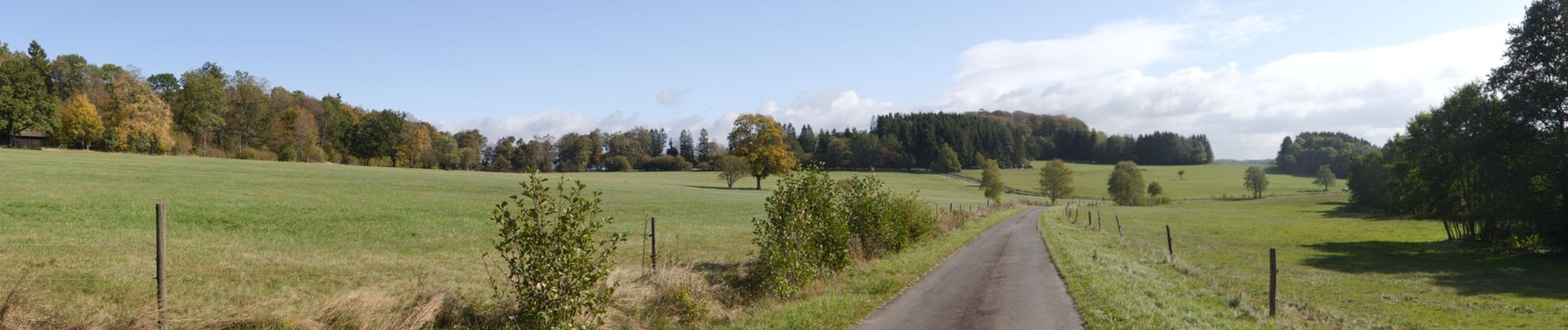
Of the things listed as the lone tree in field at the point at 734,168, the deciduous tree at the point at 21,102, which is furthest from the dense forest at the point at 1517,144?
the deciduous tree at the point at 21,102

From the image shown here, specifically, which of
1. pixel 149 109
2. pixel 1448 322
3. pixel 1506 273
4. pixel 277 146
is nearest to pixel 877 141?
pixel 277 146

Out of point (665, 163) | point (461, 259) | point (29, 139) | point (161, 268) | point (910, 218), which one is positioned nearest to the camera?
point (161, 268)

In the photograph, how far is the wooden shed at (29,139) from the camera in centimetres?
7450

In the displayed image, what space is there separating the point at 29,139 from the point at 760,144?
253 ft

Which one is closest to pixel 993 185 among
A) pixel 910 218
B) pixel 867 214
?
pixel 910 218

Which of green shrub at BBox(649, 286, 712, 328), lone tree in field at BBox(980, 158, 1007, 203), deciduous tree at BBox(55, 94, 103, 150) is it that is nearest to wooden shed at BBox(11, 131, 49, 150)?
deciduous tree at BBox(55, 94, 103, 150)

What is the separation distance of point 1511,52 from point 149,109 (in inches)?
4351

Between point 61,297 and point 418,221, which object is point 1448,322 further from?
point 418,221

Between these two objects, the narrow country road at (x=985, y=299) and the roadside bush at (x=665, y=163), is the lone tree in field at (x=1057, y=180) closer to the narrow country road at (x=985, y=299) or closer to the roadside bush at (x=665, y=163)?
the roadside bush at (x=665, y=163)

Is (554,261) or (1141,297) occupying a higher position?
(554,261)

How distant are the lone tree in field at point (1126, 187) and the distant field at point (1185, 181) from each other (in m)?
16.6

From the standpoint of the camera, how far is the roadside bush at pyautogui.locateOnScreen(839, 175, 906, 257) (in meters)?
21.6

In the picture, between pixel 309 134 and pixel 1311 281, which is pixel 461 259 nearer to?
pixel 1311 281

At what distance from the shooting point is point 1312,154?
17625 centimetres
